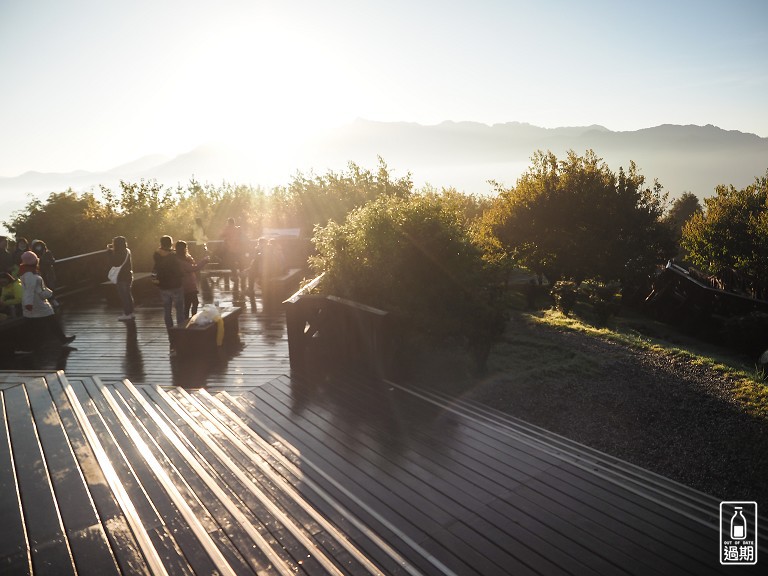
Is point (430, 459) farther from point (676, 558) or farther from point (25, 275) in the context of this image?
point (25, 275)

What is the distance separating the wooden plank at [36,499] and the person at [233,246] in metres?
8.65

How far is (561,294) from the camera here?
14664mm

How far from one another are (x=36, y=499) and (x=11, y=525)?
0.33 meters

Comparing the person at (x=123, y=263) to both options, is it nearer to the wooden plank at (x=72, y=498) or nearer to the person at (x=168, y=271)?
the person at (x=168, y=271)

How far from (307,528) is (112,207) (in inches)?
747

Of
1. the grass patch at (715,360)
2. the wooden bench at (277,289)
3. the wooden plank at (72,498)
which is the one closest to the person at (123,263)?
the wooden bench at (277,289)

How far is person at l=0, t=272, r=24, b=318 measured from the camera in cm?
980

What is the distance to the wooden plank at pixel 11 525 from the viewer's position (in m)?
3.52

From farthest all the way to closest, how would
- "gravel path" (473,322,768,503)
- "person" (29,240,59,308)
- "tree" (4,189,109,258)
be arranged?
"tree" (4,189,109,258) < "person" (29,240,59,308) < "gravel path" (473,322,768,503)

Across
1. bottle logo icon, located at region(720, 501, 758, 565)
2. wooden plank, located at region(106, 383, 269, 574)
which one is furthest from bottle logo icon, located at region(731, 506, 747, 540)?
wooden plank, located at region(106, 383, 269, 574)

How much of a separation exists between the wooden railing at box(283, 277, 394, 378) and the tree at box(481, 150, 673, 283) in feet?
63.2

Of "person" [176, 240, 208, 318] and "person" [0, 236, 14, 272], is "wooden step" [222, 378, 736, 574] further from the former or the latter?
"person" [0, 236, 14, 272]

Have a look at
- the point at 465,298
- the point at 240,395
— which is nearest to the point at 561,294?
the point at 465,298

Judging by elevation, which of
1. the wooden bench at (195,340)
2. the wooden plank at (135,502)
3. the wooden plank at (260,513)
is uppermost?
the wooden bench at (195,340)
